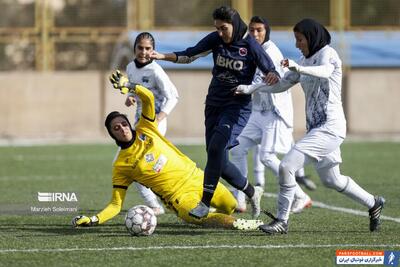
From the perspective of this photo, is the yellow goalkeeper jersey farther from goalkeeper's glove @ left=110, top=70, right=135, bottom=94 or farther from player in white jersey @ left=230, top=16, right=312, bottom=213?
player in white jersey @ left=230, top=16, right=312, bottom=213

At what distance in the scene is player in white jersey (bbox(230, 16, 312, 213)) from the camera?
12.0 metres

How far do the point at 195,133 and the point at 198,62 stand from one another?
1942 mm

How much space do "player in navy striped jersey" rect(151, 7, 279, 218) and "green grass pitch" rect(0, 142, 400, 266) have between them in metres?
0.64

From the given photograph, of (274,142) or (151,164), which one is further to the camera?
(274,142)

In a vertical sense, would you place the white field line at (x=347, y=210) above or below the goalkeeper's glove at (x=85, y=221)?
below

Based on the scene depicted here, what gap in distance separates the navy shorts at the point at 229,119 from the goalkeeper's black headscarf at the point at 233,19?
0.70m

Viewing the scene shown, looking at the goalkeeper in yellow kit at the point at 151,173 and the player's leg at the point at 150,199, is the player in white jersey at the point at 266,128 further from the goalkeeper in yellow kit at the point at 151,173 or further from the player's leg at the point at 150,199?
the goalkeeper in yellow kit at the point at 151,173

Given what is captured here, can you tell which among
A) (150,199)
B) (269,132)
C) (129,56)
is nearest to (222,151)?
(150,199)

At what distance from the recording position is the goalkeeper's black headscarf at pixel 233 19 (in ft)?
33.3

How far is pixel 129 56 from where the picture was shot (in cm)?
2988

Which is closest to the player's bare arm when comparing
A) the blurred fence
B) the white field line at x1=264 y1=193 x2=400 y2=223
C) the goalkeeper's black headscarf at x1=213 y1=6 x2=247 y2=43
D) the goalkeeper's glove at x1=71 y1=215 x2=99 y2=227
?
the goalkeeper's black headscarf at x1=213 y1=6 x2=247 y2=43

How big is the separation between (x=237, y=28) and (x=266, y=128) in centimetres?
234

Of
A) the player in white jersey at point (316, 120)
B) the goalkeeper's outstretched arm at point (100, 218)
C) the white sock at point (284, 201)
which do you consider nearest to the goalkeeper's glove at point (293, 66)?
the player in white jersey at point (316, 120)

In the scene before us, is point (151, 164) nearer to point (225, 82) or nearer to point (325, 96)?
point (225, 82)
